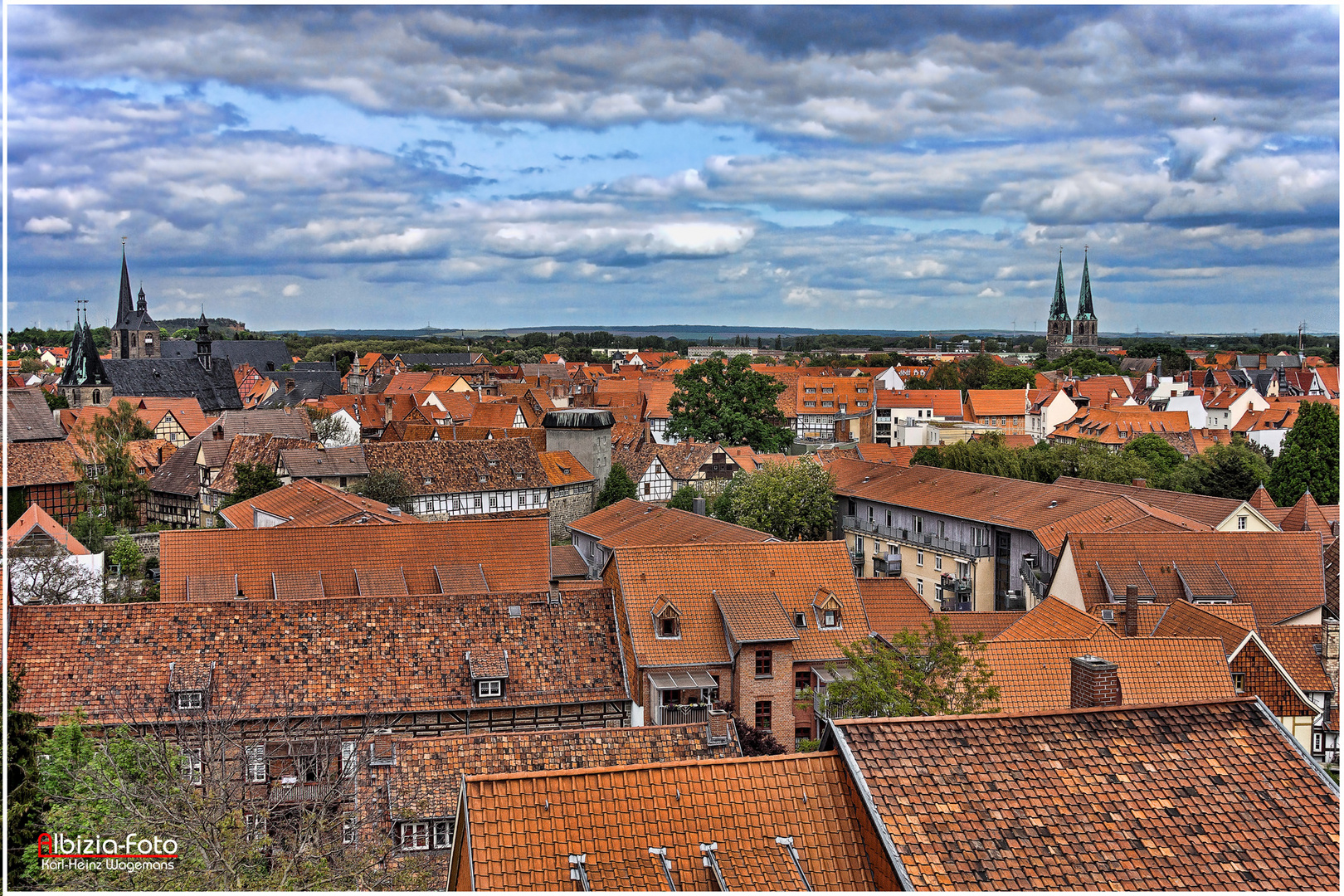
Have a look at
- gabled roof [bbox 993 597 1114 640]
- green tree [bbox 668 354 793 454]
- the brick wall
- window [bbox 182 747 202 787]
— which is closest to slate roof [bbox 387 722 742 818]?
window [bbox 182 747 202 787]

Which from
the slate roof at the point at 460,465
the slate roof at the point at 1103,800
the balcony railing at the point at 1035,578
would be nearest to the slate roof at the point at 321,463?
the slate roof at the point at 460,465

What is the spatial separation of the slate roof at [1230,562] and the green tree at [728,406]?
48454mm

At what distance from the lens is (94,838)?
18.3 m

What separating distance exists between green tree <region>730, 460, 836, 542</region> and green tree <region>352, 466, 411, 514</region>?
64.6 feet

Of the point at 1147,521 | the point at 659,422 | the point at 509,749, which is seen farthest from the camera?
the point at 659,422

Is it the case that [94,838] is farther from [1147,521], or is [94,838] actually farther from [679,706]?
[1147,521]

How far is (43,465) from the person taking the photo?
64125 millimetres

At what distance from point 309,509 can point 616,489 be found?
27.8 m

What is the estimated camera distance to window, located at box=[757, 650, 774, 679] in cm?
3194

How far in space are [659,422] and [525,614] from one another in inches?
3839

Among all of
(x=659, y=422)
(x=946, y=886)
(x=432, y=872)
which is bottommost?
(x=432, y=872)

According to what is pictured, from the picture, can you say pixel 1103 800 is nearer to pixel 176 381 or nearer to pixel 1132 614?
pixel 1132 614

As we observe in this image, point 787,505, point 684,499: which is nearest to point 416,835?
point 787,505

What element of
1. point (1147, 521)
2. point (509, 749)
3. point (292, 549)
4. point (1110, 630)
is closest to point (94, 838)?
point (509, 749)
